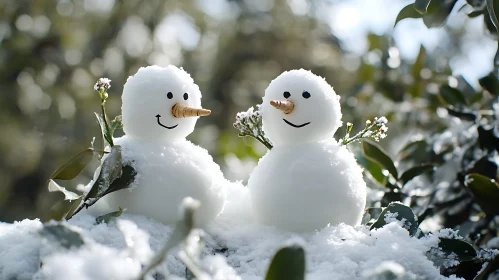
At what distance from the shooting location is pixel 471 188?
1.46 feet

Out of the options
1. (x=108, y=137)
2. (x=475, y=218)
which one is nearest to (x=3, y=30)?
(x=108, y=137)

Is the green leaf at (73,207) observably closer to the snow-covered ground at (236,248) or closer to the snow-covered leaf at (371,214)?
the snow-covered ground at (236,248)

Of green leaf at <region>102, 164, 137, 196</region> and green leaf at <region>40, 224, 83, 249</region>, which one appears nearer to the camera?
green leaf at <region>40, 224, 83, 249</region>

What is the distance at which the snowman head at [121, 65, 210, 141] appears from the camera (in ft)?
1.43

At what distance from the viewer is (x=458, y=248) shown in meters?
0.38

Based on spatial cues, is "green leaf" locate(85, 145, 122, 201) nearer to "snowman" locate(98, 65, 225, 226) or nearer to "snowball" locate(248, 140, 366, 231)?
"snowman" locate(98, 65, 225, 226)

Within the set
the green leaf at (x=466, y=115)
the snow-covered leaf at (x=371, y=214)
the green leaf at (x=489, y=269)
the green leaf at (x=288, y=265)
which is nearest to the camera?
the green leaf at (x=288, y=265)

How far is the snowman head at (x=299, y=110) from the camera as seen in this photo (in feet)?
1.44

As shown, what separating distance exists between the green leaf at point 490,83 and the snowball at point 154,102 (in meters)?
0.39

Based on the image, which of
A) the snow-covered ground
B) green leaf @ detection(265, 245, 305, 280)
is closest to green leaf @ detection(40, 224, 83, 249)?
the snow-covered ground

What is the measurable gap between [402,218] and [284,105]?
14 centimetres

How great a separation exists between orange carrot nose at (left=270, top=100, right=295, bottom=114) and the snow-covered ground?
0.34 feet

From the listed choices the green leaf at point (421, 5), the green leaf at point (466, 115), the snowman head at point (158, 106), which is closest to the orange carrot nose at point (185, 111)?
the snowman head at point (158, 106)

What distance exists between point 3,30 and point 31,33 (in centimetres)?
9
